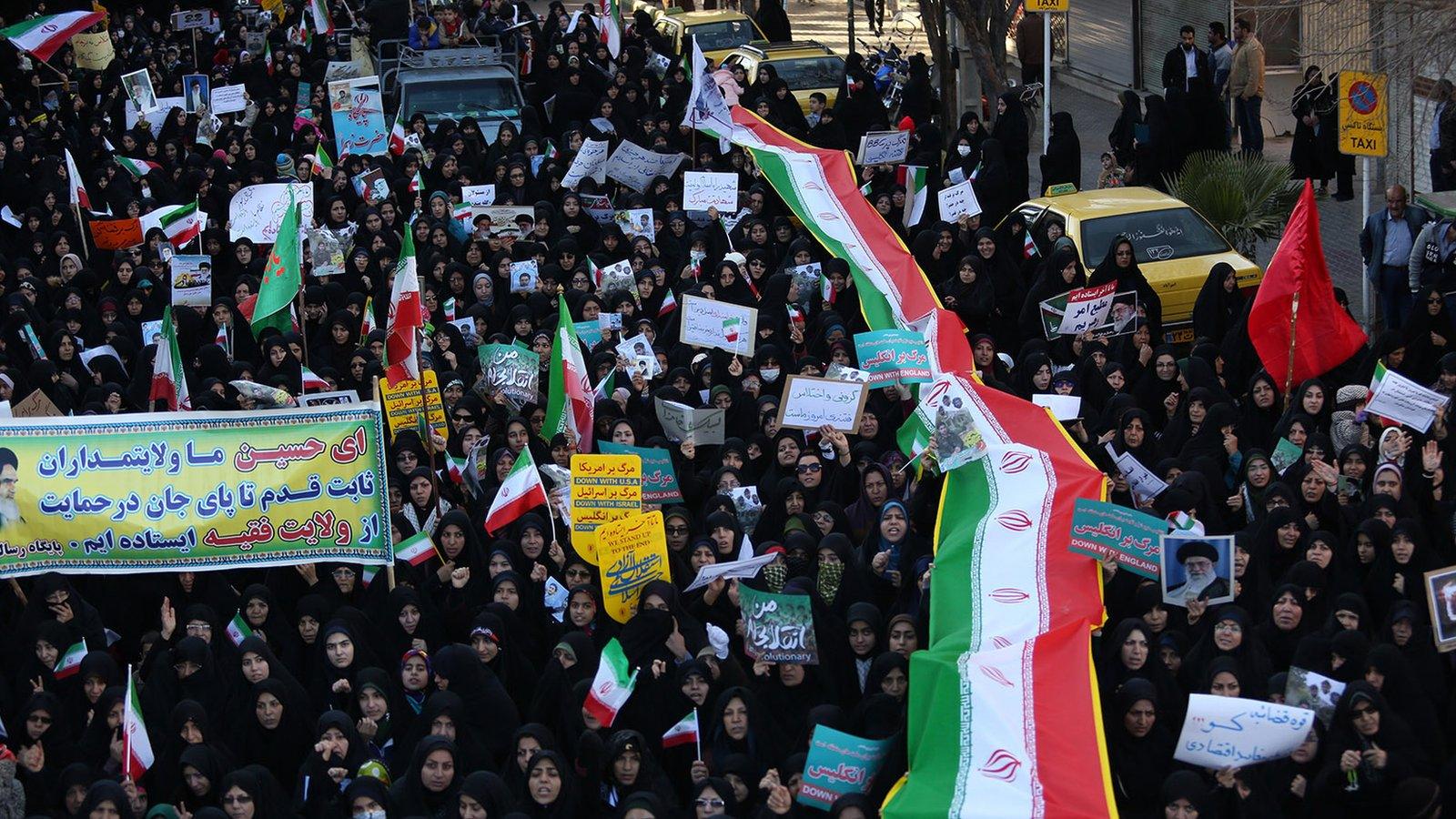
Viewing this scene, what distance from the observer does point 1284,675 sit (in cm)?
755

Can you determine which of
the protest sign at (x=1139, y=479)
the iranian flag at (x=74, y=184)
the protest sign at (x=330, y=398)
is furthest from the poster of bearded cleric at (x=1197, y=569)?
the iranian flag at (x=74, y=184)

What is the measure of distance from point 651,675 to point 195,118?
41.4ft

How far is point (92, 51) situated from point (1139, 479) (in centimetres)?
1709

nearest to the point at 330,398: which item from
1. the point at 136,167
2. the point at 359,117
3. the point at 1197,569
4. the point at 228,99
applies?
the point at 1197,569

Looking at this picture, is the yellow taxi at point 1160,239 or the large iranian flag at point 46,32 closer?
the yellow taxi at point 1160,239

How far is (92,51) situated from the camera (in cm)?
2336

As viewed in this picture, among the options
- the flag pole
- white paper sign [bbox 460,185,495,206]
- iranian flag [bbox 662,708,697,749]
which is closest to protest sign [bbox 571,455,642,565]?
iranian flag [bbox 662,708,697,749]

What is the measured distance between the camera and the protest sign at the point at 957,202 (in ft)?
47.7

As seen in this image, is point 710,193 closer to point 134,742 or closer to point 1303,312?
point 1303,312

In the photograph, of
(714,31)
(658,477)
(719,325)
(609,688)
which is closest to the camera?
(609,688)

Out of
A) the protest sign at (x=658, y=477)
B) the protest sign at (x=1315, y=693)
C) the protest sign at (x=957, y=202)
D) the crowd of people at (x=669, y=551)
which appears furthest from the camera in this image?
the protest sign at (x=957, y=202)

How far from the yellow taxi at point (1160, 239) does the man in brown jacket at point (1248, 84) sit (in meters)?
4.74

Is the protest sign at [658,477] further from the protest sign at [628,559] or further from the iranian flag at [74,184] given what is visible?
the iranian flag at [74,184]

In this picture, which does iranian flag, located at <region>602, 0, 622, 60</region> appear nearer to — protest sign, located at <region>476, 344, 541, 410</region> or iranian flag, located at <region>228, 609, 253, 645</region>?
protest sign, located at <region>476, 344, 541, 410</region>
